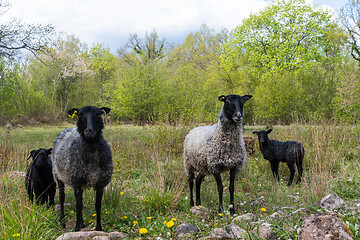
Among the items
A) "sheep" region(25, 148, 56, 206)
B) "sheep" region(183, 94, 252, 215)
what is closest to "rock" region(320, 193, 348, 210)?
"sheep" region(183, 94, 252, 215)

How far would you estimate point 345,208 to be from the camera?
3904 mm

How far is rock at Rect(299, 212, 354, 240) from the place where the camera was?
272 centimetres

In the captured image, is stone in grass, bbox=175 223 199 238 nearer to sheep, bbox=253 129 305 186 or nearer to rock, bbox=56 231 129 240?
rock, bbox=56 231 129 240

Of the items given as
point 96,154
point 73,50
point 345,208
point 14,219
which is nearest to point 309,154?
point 345,208

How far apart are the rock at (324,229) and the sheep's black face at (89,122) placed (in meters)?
3.06

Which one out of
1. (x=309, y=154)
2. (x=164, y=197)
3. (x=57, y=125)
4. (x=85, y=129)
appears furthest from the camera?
(x=57, y=125)

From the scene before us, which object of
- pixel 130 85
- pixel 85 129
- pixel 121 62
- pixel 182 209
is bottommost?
pixel 182 209

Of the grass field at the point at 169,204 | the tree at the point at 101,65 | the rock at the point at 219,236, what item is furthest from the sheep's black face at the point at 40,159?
the tree at the point at 101,65

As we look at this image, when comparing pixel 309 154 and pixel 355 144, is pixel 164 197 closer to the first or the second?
pixel 309 154

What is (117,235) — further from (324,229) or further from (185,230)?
(324,229)

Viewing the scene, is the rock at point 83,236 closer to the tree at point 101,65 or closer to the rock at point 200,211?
the rock at point 200,211

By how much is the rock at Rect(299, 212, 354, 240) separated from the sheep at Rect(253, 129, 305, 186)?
4.23 meters

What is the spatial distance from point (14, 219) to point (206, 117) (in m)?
10.6

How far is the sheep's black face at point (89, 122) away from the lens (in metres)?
3.76
